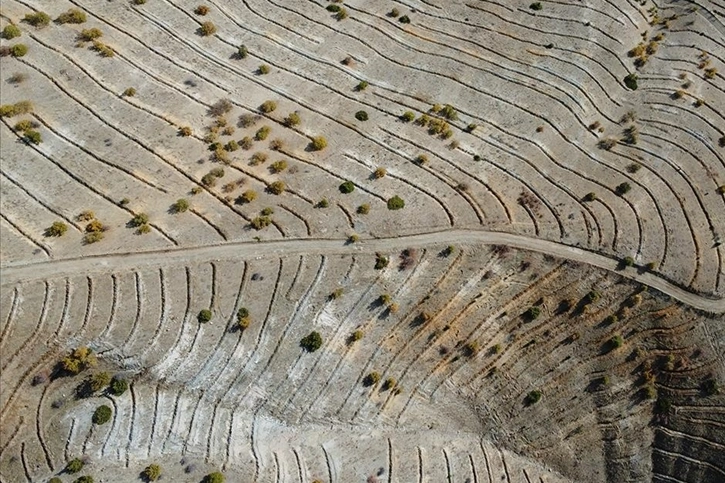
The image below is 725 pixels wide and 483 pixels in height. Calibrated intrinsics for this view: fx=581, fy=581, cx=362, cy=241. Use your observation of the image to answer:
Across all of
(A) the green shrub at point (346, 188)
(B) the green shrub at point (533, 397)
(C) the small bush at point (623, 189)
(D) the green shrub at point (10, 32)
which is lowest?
(B) the green shrub at point (533, 397)

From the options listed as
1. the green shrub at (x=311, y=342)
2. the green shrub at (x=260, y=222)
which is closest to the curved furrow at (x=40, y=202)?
the green shrub at (x=260, y=222)

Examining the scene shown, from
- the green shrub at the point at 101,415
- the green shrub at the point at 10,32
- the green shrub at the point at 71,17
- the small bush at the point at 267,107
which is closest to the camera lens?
the green shrub at the point at 101,415

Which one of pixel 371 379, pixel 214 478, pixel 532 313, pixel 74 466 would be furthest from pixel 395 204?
pixel 74 466

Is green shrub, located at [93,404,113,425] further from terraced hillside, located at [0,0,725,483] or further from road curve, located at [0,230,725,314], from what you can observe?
road curve, located at [0,230,725,314]

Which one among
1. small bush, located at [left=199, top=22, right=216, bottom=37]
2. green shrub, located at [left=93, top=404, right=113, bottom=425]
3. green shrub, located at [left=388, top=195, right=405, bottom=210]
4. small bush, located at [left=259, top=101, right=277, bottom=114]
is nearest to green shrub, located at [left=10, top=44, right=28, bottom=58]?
small bush, located at [left=199, top=22, right=216, bottom=37]

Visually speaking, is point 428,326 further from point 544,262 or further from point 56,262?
point 56,262

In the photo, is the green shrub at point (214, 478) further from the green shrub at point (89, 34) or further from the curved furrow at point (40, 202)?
the green shrub at point (89, 34)

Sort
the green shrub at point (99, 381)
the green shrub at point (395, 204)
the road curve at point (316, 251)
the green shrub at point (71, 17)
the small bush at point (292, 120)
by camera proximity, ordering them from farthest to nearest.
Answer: the green shrub at point (71, 17) < the small bush at point (292, 120) < the green shrub at point (395, 204) < the road curve at point (316, 251) < the green shrub at point (99, 381)
